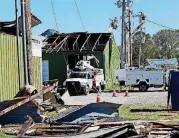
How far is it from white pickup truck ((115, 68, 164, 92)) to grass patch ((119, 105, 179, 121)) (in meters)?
13.9

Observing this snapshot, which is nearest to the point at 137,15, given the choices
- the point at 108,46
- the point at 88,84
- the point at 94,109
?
the point at 108,46

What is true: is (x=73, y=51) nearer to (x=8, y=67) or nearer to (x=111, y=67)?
(x=111, y=67)

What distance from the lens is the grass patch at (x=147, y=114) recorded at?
658 inches

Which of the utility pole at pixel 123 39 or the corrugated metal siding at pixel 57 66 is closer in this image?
the corrugated metal siding at pixel 57 66

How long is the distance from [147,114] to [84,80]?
53.4 feet

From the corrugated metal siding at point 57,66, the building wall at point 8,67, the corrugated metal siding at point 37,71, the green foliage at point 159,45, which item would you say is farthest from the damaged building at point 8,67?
the green foliage at point 159,45

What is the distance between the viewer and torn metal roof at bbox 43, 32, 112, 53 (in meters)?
42.5

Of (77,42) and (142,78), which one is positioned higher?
(77,42)

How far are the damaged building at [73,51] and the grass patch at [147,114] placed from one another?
69.6 ft

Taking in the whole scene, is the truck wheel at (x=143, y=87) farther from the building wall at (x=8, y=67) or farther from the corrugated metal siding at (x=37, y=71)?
the building wall at (x=8, y=67)

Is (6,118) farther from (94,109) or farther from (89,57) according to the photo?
(89,57)

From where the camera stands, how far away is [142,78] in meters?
34.8

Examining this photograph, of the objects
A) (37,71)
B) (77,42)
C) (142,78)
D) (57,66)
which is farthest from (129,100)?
(77,42)

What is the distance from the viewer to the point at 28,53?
21219 millimetres
